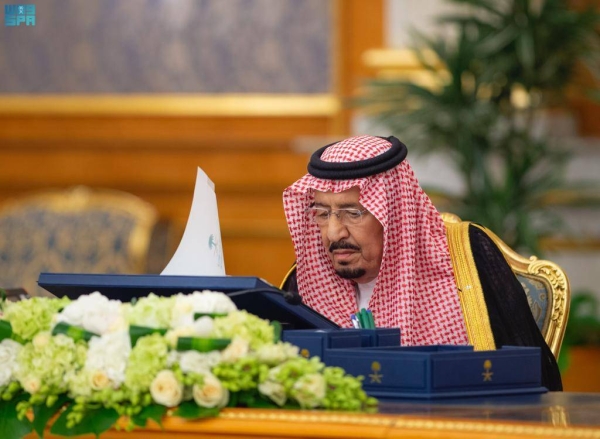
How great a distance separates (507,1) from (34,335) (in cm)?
407

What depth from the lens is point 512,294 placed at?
339cm

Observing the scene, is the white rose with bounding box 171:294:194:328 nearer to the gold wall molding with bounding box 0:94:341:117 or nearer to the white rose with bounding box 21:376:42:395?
the white rose with bounding box 21:376:42:395

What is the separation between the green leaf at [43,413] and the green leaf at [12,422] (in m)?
0.03

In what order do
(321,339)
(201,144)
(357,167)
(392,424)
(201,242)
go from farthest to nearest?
(201,144)
(357,167)
(201,242)
(321,339)
(392,424)

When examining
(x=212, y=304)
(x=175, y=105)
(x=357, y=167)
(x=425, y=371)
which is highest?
(x=175, y=105)

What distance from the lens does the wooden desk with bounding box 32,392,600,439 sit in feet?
6.69

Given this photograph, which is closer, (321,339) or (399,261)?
(321,339)

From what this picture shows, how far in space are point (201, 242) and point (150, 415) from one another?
807 mm

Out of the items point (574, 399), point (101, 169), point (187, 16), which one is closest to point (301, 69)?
point (187, 16)

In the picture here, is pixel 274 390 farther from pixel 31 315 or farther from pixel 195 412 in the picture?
pixel 31 315

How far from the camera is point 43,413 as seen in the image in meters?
2.22

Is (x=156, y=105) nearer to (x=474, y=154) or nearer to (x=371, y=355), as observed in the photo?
(x=474, y=154)

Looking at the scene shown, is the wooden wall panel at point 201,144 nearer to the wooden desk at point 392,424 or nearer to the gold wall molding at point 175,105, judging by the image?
the gold wall molding at point 175,105

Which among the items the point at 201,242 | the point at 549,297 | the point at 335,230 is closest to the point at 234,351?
the point at 201,242
